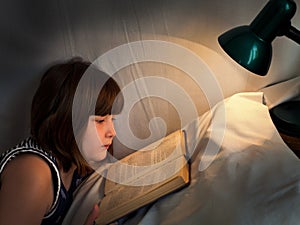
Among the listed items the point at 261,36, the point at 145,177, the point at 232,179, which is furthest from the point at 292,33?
the point at 145,177

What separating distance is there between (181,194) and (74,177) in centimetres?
33

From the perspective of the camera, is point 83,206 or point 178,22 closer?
point 83,206

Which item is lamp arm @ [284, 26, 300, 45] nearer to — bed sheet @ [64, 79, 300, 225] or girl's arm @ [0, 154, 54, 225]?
bed sheet @ [64, 79, 300, 225]

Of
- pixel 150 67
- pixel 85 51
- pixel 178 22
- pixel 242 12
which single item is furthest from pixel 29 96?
pixel 242 12

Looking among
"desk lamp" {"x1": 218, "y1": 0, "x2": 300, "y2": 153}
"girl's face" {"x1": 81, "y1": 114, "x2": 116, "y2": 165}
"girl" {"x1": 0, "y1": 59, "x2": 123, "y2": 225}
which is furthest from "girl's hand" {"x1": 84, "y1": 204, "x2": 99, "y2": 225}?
"desk lamp" {"x1": 218, "y1": 0, "x2": 300, "y2": 153}

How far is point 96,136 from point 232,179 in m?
0.34

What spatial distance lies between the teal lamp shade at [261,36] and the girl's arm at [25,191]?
471 mm

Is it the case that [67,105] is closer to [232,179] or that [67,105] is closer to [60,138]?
[60,138]

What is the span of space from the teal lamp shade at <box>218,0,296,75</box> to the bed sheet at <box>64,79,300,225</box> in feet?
0.64

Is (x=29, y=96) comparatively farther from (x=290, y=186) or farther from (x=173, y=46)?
(x=290, y=186)

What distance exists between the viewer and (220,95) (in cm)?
127

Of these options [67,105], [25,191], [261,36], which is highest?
[261,36]

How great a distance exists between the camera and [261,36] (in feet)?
2.69

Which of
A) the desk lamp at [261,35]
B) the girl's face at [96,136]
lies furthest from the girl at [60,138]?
the desk lamp at [261,35]
